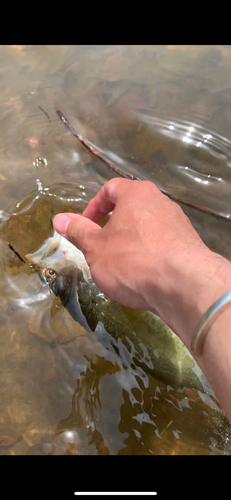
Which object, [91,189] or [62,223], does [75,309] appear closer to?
[62,223]

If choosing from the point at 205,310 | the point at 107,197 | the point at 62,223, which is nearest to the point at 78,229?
the point at 62,223

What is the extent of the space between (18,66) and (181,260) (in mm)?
3549

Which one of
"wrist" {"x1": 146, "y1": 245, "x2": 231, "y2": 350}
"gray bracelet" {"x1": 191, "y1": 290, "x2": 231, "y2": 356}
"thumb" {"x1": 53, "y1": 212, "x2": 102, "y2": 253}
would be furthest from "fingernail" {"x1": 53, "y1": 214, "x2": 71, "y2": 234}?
"gray bracelet" {"x1": 191, "y1": 290, "x2": 231, "y2": 356}

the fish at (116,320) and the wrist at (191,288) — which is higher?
the wrist at (191,288)

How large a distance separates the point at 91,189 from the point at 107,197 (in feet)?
3.66

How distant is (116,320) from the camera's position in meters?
2.44

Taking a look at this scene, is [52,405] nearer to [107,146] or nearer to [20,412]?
[20,412]

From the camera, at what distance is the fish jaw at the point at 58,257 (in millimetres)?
2598

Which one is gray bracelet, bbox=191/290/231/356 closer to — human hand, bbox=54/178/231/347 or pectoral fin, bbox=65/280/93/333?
human hand, bbox=54/178/231/347

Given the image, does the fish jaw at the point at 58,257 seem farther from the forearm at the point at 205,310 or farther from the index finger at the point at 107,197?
the forearm at the point at 205,310

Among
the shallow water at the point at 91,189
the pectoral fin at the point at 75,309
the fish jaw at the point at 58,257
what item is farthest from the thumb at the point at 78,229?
the shallow water at the point at 91,189

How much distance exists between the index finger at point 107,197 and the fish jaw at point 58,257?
0.40m

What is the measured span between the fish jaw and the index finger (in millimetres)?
404
